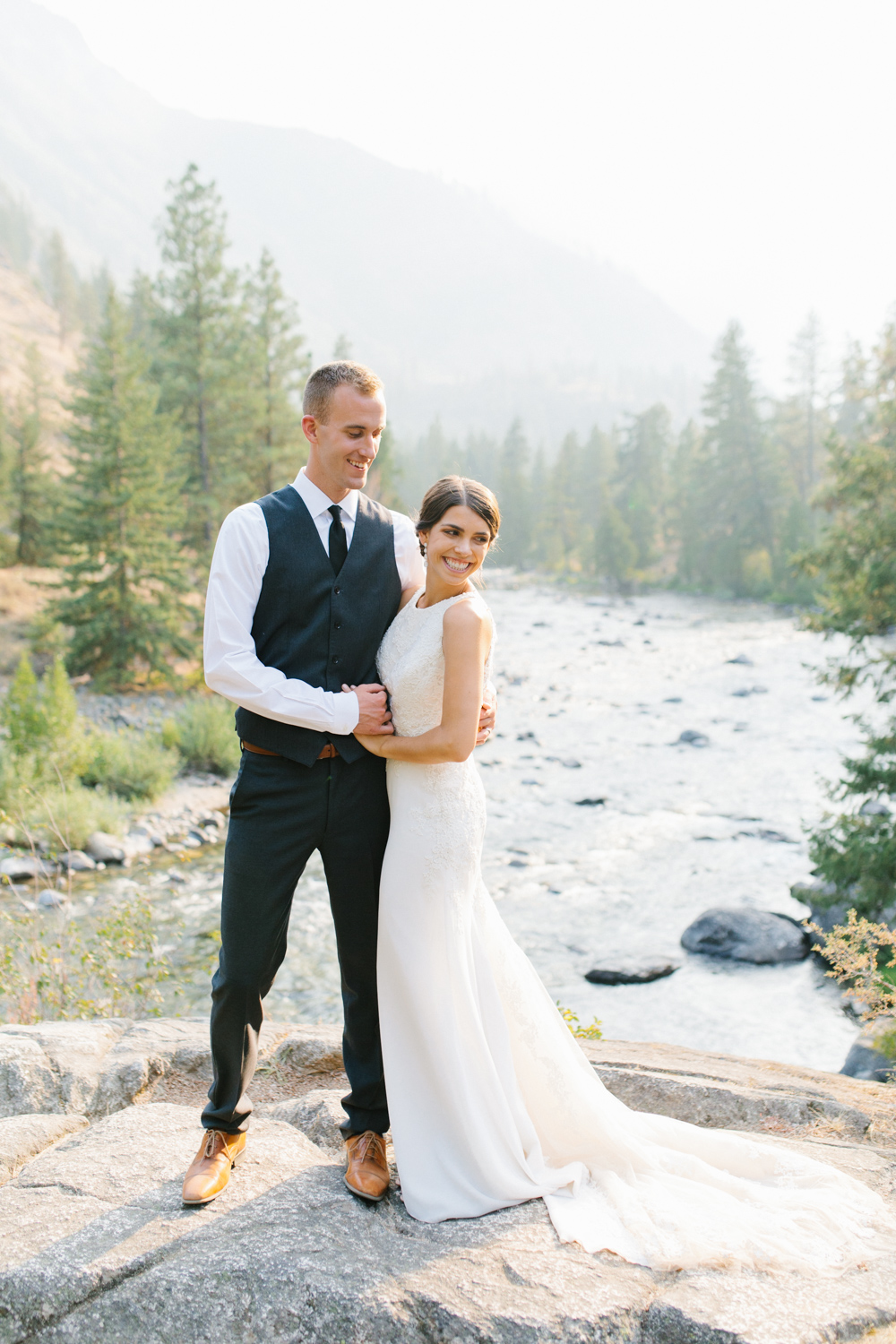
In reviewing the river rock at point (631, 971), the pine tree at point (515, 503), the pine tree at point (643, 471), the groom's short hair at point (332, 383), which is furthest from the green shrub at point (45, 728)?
the pine tree at point (643, 471)

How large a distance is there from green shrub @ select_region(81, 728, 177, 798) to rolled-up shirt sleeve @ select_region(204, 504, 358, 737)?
10860 millimetres

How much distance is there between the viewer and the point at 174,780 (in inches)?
560

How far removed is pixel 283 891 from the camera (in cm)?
299

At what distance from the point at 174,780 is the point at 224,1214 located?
39.6 feet

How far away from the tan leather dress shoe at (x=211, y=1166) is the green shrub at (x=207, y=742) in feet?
39.1

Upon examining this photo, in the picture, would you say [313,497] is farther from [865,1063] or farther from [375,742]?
[865,1063]

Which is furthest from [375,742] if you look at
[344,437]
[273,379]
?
[273,379]

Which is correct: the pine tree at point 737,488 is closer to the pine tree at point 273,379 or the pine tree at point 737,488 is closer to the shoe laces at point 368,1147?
the pine tree at point 273,379

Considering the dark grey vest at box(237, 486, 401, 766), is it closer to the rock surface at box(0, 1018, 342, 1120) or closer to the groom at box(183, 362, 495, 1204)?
the groom at box(183, 362, 495, 1204)

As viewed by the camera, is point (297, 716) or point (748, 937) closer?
point (297, 716)

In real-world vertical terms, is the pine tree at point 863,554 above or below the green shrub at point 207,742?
above

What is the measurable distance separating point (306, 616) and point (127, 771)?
438 inches

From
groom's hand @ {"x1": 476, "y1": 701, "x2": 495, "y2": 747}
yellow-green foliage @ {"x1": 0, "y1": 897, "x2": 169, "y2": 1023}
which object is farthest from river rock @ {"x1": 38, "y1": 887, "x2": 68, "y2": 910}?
groom's hand @ {"x1": 476, "y1": 701, "x2": 495, "y2": 747}

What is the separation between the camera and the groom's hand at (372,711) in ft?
9.80
